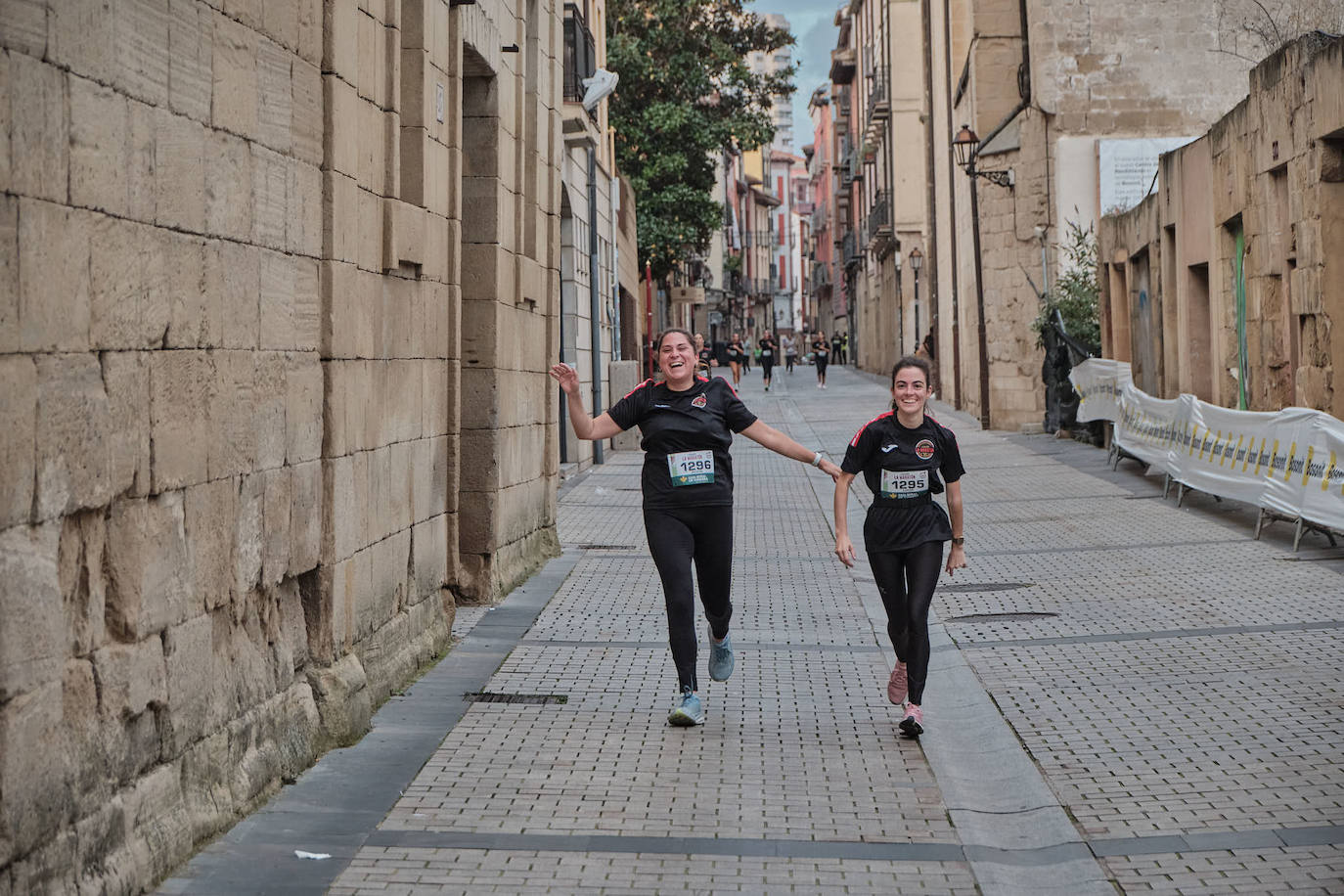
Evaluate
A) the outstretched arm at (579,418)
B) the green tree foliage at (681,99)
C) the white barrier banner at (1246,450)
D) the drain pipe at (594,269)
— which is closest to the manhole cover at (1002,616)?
the white barrier banner at (1246,450)

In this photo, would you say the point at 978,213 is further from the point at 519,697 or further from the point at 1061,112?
the point at 519,697

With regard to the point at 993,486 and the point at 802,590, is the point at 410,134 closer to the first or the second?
the point at 802,590

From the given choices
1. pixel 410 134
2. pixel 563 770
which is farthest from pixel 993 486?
pixel 563 770

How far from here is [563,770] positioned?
6094 mm

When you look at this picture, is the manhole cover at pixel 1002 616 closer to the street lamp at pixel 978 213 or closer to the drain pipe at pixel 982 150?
the drain pipe at pixel 982 150

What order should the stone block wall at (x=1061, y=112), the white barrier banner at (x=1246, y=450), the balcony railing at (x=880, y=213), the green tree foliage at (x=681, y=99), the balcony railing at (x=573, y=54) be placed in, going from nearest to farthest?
the white barrier banner at (x=1246, y=450) < the balcony railing at (x=573, y=54) < the stone block wall at (x=1061, y=112) < the green tree foliage at (x=681, y=99) < the balcony railing at (x=880, y=213)

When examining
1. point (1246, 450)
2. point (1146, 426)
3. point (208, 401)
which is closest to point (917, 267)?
point (1146, 426)

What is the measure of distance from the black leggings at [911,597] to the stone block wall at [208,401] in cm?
225

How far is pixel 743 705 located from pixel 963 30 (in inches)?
1066

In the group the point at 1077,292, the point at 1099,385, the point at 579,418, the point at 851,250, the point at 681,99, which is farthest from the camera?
the point at 851,250

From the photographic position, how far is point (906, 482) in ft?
22.3

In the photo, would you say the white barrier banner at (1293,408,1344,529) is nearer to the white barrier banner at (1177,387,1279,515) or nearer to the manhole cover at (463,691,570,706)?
the white barrier banner at (1177,387,1279,515)

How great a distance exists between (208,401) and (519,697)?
277cm

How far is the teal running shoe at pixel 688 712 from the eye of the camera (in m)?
6.82
